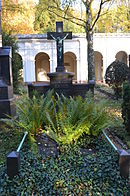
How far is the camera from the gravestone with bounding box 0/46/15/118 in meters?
4.58

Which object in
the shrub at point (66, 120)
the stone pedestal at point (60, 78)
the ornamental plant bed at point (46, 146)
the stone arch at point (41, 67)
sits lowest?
the ornamental plant bed at point (46, 146)

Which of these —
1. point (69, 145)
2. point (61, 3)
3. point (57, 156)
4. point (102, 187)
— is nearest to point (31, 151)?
point (57, 156)

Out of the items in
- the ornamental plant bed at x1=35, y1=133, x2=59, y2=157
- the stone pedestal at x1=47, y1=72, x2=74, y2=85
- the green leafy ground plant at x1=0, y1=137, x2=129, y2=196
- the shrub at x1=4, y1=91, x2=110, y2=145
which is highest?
the stone pedestal at x1=47, y1=72, x2=74, y2=85

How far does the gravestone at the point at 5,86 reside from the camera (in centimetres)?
458

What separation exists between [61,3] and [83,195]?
459 inches

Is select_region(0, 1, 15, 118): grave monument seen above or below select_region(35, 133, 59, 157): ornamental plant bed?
above

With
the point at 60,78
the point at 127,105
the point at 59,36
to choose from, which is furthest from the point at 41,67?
the point at 127,105

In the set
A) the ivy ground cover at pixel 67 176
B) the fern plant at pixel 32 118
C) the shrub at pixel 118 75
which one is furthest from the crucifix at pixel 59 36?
the ivy ground cover at pixel 67 176

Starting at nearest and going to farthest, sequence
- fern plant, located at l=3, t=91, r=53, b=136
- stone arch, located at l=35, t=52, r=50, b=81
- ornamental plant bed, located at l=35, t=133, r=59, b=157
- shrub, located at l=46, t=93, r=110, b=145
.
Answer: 1. ornamental plant bed, located at l=35, t=133, r=59, b=157
2. shrub, located at l=46, t=93, r=110, b=145
3. fern plant, located at l=3, t=91, r=53, b=136
4. stone arch, located at l=35, t=52, r=50, b=81

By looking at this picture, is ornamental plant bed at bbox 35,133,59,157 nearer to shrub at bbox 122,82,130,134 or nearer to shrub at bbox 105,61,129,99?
shrub at bbox 122,82,130,134

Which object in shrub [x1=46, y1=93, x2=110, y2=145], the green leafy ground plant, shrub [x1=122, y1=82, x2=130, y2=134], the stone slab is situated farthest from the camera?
the stone slab

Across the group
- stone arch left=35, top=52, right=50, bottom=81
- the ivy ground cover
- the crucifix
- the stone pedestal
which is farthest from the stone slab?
stone arch left=35, top=52, right=50, bottom=81

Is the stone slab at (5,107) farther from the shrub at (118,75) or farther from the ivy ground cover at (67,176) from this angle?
the shrub at (118,75)

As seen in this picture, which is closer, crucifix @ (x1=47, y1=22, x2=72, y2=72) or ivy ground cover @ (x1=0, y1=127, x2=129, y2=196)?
ivy ground cover @ (x1=0, y1=127, x2=129, y2=196)
